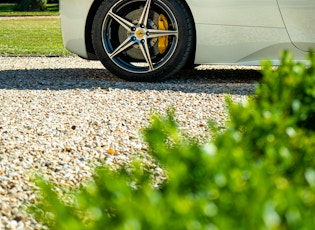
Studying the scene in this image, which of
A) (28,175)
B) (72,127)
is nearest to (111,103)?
(72,127)

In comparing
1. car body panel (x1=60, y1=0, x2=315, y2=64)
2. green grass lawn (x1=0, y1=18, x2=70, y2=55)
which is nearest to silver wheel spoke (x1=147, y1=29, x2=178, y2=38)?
car body panel (x1=60, y1=0, x2=315, y2=64)

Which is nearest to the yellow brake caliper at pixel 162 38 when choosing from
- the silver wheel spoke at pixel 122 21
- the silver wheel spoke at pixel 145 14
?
the silver wheel spoke at pixel 145 14

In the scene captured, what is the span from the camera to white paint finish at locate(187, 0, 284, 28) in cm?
651

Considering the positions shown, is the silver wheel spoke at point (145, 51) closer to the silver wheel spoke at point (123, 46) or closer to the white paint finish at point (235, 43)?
the silver wheel spoke at point (123, 46)

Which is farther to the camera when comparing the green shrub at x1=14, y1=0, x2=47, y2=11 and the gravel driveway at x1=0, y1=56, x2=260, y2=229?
the green shrub at x1=14, y1=0, x2=47, y2=11

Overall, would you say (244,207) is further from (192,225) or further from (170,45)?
(170,45)

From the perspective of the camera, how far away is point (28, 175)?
367 cm

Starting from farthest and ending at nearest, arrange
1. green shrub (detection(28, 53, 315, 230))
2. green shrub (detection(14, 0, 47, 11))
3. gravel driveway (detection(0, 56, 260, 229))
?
green shrub (detection(14, 0, 47, 11)), gravel driveway (detection(0, 56, 260, 229)), green shrub (detection(28, 53, 315, 230))

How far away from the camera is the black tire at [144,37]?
6.66 metres

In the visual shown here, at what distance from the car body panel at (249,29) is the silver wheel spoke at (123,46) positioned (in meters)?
0.65

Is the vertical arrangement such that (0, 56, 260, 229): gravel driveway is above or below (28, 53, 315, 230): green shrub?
below

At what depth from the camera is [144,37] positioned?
6.68 metres

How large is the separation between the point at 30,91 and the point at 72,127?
1801 millimetres

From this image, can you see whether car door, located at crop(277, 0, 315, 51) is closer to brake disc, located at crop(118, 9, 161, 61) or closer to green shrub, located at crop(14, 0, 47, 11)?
brake disc, located at crop(118, 9, 161, 61)
